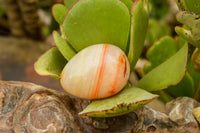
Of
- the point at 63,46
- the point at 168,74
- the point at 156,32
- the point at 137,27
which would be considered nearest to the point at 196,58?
the point at 168,74

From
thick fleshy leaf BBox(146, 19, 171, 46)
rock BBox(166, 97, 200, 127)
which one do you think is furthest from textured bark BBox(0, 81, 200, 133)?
thick fleshy leaf BBox(146, 19, 171, 46)

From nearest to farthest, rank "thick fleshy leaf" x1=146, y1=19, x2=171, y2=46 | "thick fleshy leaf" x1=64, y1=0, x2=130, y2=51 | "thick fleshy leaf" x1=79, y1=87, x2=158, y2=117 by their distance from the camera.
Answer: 1. "thick fleshy leaf" x1=79, y1=87, x2=158, y2=117
2. "thick fleshy leaf" x1=64, y1=0, x2=130, y2=51
3. "thick fleshy leaf" x1=146, y1=19, x2=171, y2=46

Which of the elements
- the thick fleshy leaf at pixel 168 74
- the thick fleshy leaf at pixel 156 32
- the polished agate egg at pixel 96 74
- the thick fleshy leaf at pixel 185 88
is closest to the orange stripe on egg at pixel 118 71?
the polished agate egg at pixel 96 74

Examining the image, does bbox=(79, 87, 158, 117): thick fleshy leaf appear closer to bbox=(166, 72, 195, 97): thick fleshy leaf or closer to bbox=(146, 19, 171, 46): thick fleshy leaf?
bbox=(166, 72, 195, 97): thick fleshy leaf

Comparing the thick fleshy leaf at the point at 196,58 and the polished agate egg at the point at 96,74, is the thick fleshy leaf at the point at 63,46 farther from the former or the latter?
the thick fleshy leaf at the point at 196,58

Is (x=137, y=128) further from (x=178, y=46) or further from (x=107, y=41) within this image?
(x=178, y=46)

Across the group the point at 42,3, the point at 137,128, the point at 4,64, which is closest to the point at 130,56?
the point at 137,128
